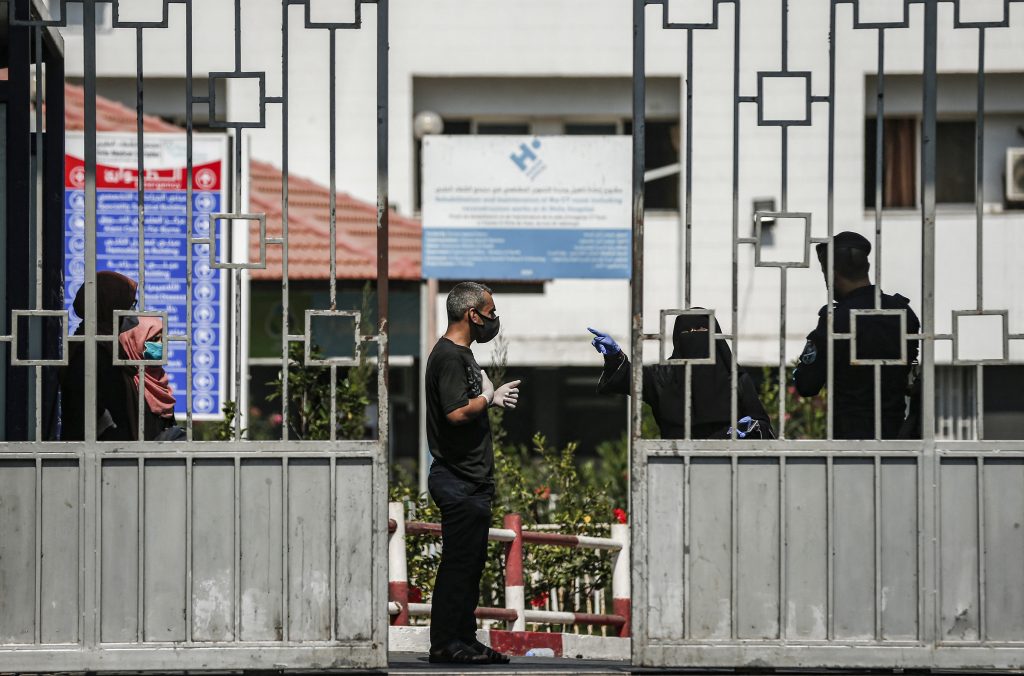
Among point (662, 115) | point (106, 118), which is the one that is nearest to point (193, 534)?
point (106, 118)

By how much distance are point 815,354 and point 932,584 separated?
42.8 inches

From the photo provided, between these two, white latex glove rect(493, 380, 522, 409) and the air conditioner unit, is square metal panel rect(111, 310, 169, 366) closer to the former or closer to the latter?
white latex glove rect(493, 380, 522, 409)

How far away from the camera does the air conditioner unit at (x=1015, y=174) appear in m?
17.8

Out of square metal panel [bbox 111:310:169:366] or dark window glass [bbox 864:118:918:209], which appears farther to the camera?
dark window glass [bbox 864:118:918:209]

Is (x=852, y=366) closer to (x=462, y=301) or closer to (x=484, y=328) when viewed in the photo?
(x=484, y=328)

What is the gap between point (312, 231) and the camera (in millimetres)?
14109

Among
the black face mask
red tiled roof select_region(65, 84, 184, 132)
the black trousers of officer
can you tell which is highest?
red tiled roof select_region(65, 84, 184, 132)

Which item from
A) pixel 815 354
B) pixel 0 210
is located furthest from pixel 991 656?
pixel 0 210

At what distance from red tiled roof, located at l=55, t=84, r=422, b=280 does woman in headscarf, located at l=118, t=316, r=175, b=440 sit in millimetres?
5332

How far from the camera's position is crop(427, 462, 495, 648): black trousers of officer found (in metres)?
6.78

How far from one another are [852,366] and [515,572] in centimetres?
308

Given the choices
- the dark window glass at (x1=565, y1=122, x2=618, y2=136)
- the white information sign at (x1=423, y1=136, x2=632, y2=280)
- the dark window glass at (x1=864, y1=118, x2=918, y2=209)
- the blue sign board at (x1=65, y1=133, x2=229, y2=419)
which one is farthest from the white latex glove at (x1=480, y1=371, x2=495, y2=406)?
the dark window glass at (x1=864, y1=118, x2=918, y2=209)

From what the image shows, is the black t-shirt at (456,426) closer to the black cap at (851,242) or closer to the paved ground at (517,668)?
the paved ground at (517,668)

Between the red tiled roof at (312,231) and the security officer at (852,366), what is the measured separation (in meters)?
6.87
